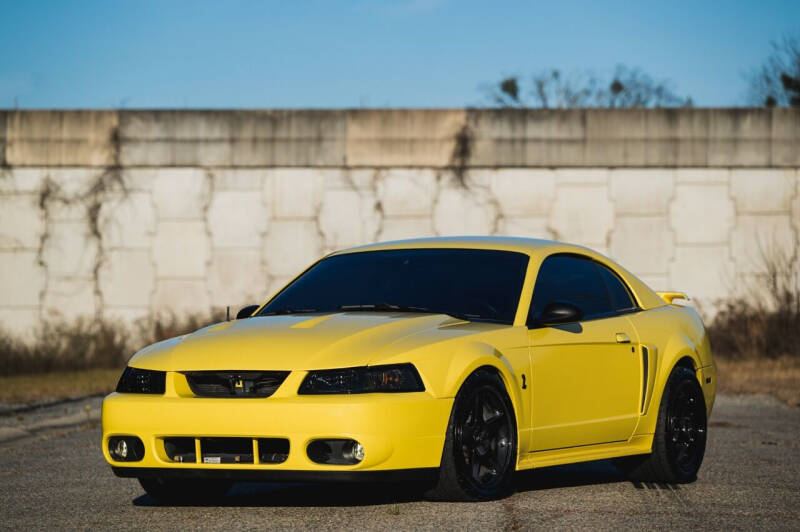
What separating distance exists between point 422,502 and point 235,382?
1.20m

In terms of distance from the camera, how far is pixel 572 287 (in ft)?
26.6

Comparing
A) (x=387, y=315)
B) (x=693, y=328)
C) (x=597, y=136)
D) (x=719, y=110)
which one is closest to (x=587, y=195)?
(x=597, y=136)

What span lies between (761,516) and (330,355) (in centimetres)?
227

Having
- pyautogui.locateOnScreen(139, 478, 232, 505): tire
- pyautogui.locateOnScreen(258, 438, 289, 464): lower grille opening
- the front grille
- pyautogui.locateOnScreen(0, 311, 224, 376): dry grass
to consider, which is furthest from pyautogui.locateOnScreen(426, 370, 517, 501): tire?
pyautogui.locateOnScreen(0, 311, 224, 376): dry grass

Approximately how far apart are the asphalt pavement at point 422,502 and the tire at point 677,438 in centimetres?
13

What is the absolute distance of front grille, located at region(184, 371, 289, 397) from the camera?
6391mm

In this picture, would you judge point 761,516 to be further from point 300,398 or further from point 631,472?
point 300,398

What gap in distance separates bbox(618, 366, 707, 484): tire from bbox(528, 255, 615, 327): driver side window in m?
0.64

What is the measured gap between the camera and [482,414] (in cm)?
681

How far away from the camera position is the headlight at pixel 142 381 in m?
6.65

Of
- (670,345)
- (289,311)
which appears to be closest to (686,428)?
(670,345)

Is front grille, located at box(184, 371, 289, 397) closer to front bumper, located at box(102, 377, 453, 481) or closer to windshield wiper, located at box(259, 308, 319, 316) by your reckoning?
front bumper, located at box(102, 377, 453, 481)

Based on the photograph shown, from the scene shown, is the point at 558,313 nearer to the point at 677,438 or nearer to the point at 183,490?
the point at 677,438

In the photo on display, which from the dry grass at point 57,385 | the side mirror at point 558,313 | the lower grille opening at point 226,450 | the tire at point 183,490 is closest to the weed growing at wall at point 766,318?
the dry grass at point 57,385
